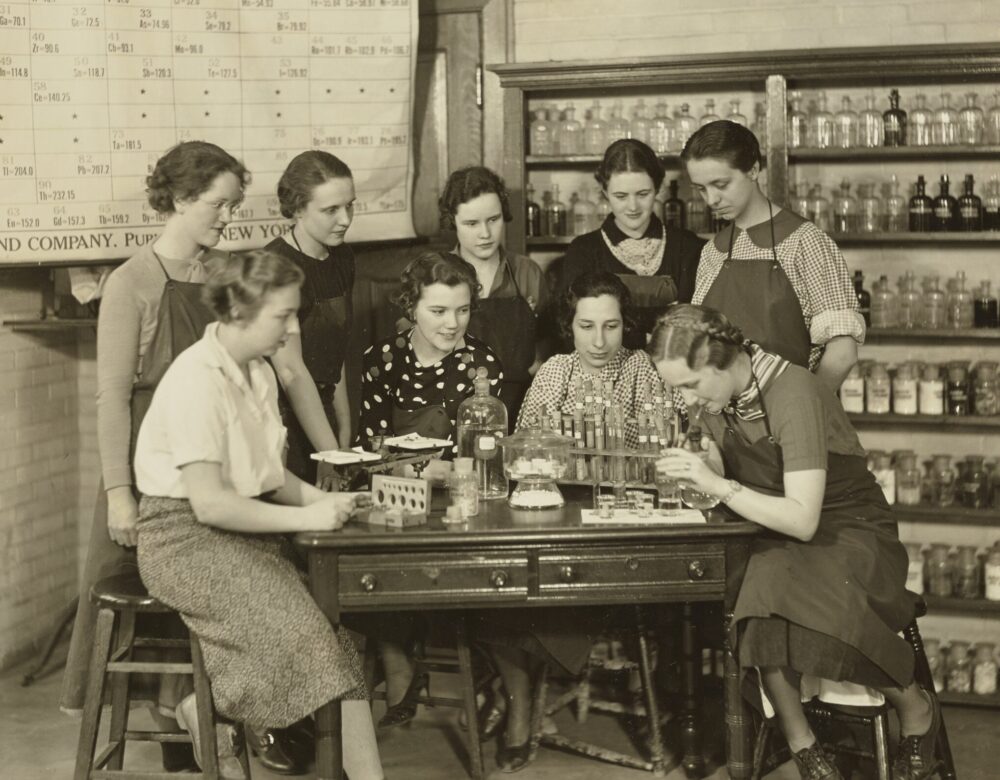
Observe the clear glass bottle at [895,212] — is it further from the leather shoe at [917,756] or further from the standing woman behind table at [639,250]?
the leather shoe at [917,756]

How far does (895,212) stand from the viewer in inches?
193

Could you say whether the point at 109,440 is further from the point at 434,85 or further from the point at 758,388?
the point at 434,85

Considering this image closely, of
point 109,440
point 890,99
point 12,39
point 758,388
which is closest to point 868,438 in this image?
point 890,99

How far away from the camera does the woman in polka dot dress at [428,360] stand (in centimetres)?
374

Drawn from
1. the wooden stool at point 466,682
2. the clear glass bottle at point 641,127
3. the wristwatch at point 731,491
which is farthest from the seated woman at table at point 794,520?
the clear glass bottle at point 641,127

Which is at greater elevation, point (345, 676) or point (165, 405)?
point (165, 405)

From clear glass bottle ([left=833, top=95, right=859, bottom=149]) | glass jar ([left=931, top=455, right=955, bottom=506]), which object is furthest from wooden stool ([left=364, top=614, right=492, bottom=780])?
clear glass bottle ([left=833, top=95, right=859, bottom=149])

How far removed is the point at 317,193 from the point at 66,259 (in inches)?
51.4

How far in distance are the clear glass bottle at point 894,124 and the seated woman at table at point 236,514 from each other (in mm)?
2684

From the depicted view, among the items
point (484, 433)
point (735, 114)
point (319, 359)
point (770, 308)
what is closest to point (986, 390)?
point (770, 308)

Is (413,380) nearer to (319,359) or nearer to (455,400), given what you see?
(455,400)

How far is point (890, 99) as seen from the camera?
4891 mm

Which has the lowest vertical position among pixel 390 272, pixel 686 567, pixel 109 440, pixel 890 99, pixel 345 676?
pixel 345 676

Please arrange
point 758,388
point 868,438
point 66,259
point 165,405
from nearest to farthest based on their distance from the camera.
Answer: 1. point 165,405
2. point 758,388
3. point 66,259
4. point 868,438
